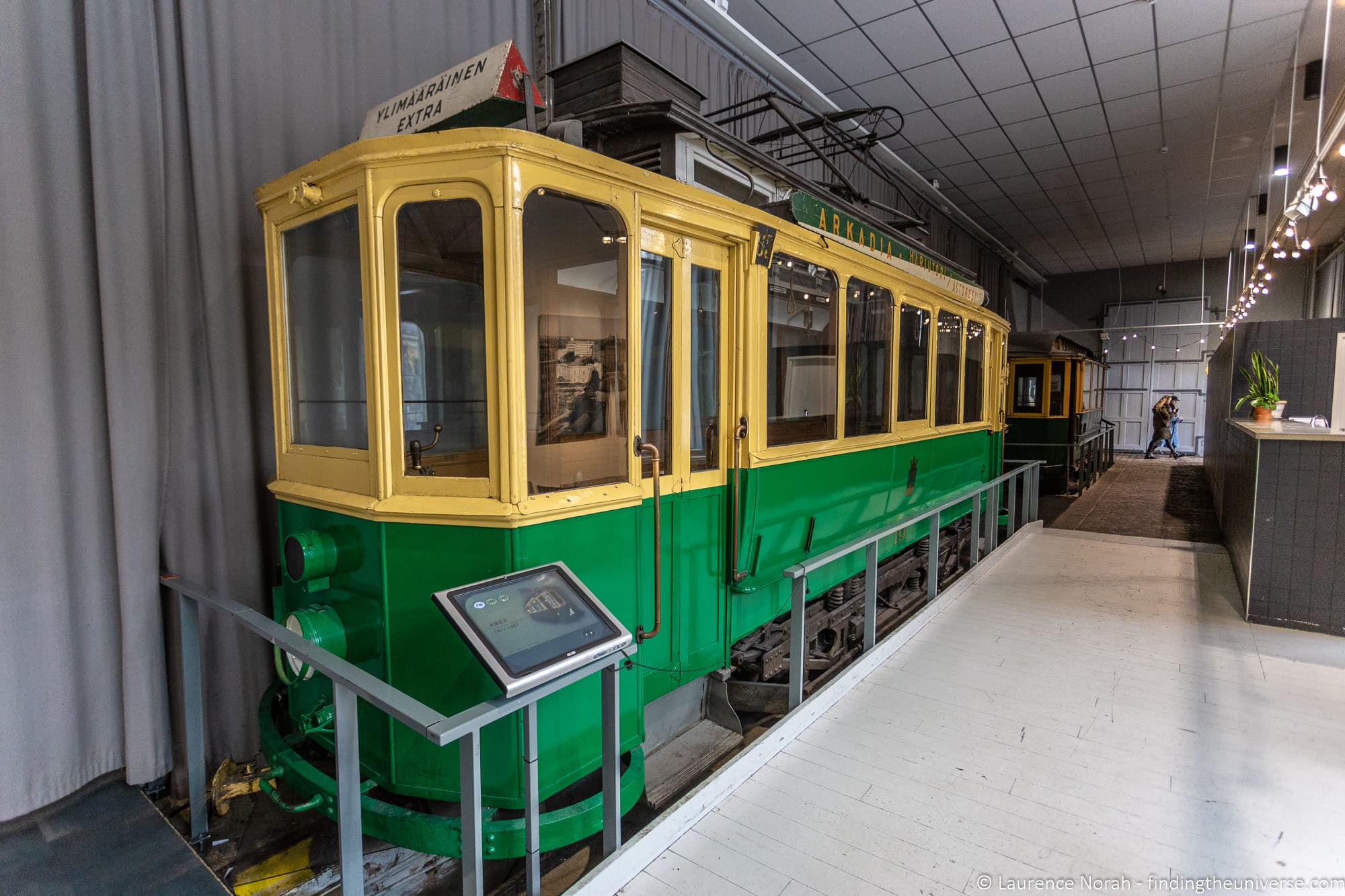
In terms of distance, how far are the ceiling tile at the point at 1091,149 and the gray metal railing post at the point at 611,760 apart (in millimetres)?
9382

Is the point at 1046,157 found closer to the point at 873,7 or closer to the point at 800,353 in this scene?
the point at 873,7

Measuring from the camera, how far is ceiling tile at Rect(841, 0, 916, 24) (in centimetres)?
526

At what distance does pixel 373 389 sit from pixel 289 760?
127 centimetres

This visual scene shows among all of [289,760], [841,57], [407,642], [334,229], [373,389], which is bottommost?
[289,760]

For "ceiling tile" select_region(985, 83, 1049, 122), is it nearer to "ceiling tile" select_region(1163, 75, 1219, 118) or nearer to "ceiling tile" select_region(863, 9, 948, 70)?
"ceiling tile" select_region(1163, 75, 1219, 118)

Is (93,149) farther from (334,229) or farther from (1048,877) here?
(1048,877)

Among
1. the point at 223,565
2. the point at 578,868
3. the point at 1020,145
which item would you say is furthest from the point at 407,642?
the point at 1020,145

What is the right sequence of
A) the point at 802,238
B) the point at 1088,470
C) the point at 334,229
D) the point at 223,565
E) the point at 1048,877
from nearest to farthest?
the point at 1048,877 < the point at 334,229 < the point at 223,565 < the point at 802,238 < the point at 1088,470

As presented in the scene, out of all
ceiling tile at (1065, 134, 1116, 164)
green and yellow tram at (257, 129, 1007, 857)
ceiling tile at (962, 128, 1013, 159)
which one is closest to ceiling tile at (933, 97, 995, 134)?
ceiling tile at (962, 128, 1013, 159)

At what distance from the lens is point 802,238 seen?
10.1 ft

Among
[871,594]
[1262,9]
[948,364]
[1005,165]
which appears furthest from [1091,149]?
[871,594]

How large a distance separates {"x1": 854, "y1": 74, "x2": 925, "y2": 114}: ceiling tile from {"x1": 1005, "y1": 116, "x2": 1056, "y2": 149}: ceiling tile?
1.47 metres

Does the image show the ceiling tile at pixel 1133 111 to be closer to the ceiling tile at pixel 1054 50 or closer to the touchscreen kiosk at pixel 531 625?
the ceiling tile at pixel 1054 50

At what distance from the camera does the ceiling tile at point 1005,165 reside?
8.80 metres
